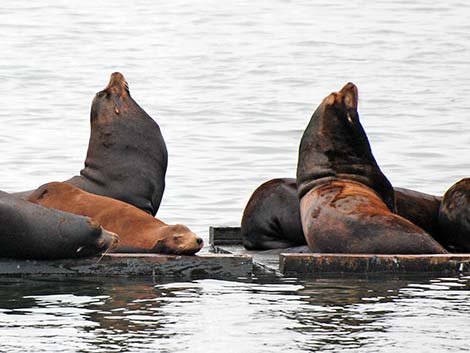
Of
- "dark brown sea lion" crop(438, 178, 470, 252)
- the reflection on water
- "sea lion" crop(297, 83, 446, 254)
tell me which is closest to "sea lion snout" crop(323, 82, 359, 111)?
"sea lion" crop(297, 83, 446, 254)

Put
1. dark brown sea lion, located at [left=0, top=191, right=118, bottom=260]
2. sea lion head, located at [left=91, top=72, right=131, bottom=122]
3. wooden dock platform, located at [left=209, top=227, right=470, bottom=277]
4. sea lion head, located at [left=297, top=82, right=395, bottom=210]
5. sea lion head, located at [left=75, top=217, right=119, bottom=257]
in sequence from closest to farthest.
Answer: dark brown sea lion, located at [left=0, top=191, right=118, bottom=260] → sea lion head, located at [left=75, top=217, right=119, bottom=257] → wooden dock platform, located at [left=209, top=227, right=470, bottom=277] → sea lion head, located at [left=297, top=82, right=395, bottom=210] → sea lion head, located at [left=91, top=72, right=131, bottom=122]

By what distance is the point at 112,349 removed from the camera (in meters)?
6.80

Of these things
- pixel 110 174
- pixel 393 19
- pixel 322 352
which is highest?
pixel 393 19

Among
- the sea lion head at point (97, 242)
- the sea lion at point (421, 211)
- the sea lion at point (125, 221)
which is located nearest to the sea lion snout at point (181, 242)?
the sea lion at point (125, 221)

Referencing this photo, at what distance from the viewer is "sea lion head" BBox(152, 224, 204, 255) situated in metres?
9.27

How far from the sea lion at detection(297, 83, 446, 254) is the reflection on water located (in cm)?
43

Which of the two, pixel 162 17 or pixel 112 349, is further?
pixel 162 17

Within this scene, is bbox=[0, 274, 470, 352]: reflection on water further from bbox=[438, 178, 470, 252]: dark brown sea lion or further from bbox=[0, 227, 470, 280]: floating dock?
bbox=[438, 178, 470, 252]: dark brown sea lion

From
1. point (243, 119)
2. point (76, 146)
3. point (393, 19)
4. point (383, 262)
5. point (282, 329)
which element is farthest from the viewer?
point (393, 19)

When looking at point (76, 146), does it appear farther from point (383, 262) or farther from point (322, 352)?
point (322, 352)

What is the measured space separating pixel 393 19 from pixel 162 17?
6500 millimetres

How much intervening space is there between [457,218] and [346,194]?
887 mm

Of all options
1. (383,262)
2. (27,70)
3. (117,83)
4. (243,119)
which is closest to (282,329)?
(383,262)

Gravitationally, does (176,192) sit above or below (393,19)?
below
